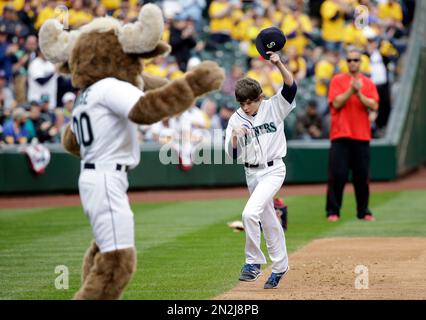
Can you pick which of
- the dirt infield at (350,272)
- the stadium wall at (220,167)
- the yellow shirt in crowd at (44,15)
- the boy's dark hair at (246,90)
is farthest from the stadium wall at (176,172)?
→ the boy's dark hair at (246,90)

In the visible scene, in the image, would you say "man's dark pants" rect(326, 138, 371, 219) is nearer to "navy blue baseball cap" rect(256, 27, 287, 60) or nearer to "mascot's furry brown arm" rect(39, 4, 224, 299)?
"navy blue baseball cap" rect(256, 27, 287, 60)

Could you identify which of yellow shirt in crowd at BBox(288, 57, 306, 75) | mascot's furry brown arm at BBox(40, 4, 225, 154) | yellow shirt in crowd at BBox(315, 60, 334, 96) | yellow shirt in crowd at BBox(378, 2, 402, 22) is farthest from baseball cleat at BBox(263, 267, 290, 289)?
yellow shirt in crowd at BBox(378, 2, 402, 22)

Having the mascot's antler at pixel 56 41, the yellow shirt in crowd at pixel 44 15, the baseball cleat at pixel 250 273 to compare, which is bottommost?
the baseball cleat at pixel 250 273

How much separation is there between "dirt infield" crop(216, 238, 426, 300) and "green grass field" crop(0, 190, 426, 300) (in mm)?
434

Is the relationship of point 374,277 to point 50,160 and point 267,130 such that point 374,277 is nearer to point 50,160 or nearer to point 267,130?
point 267,130

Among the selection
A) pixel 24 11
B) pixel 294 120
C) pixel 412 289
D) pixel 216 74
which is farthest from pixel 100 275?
pixel 24 11

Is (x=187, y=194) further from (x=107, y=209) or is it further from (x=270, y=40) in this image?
(x=107, y=209)

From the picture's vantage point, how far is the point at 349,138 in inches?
520

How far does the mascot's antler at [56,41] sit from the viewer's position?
6.82m

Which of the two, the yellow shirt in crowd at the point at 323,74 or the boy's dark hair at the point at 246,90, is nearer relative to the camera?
the boy's dark hair at the point at 246,90

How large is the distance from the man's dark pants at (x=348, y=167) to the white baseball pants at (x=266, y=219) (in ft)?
16.6

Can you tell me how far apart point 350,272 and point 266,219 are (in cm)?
118

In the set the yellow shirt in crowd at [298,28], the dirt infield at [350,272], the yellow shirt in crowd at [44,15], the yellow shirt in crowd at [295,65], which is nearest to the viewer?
the dirt infield at [350,272]

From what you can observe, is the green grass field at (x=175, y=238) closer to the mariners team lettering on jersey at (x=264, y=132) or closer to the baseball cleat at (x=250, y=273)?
the baseball cleat at (x=250, y=273)
